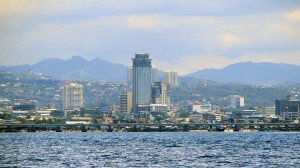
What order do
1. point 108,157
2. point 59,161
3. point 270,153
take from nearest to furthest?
point 59,161
point 108,157
point 270,153

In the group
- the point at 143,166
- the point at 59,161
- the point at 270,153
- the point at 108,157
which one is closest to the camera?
the point at 143,166

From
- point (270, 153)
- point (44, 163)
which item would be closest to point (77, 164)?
point (44, 163)

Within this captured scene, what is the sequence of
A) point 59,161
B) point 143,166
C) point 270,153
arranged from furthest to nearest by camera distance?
1. point 270,153
2. point 59,161
3. point 143,166

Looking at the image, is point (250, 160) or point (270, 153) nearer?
point (250, 160)

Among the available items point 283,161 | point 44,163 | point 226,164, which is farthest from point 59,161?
point 283,161

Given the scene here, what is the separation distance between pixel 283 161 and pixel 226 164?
8201 millimetres

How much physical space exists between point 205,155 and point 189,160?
434 inches

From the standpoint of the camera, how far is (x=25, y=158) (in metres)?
105

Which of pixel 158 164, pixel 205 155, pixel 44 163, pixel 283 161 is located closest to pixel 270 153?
pixel 205 155

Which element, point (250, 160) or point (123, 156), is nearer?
point (250, 160)

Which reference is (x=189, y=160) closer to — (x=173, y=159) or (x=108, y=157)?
(x=173, y=159)

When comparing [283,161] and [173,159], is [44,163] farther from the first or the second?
[283,161]

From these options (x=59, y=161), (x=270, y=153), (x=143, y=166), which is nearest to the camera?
(x=143, y=166)

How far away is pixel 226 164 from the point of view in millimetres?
94938
